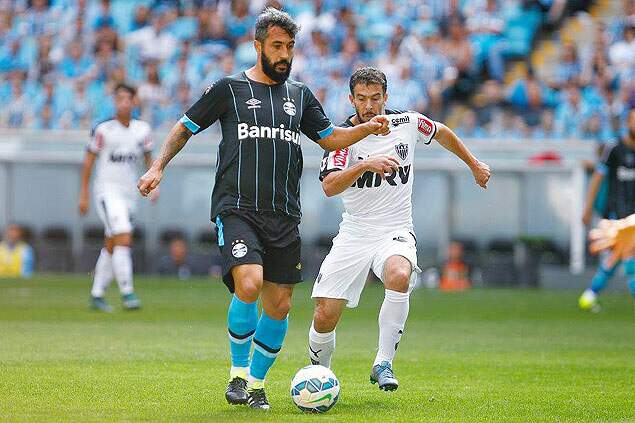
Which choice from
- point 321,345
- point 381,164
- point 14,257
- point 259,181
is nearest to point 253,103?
point 259,181

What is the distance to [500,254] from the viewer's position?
88.1 feet

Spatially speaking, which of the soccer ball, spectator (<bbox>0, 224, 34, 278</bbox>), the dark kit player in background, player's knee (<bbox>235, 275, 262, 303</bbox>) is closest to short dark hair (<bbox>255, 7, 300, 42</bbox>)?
the dark kit player in background

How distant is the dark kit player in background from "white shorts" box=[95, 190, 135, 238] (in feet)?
27.4

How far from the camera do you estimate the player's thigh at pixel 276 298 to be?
8.38 m

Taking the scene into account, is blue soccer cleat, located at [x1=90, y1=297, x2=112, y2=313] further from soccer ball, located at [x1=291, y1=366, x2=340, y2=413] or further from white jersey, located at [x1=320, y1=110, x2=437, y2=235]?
soccer ball, located at [x1=291, y1=366, x2=340, y2=413]

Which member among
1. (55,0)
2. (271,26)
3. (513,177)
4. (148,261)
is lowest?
(148,261)

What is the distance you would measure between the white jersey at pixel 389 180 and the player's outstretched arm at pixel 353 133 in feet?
2.11

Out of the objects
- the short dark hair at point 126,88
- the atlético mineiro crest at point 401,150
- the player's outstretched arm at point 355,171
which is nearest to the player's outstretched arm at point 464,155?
the atlético mineiro crest at point 401,150

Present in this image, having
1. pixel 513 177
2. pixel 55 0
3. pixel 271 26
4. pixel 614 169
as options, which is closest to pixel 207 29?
pixel 55 0

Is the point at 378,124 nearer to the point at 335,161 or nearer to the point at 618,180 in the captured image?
the point at 335,161

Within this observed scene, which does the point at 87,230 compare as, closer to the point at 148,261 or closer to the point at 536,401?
the point at 148,261

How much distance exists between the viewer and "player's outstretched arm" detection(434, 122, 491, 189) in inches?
371

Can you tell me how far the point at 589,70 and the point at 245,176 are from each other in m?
19.1

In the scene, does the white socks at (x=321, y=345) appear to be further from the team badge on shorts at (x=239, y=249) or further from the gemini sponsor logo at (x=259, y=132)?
the gemini sponsor logo at (x=259, y=132)
